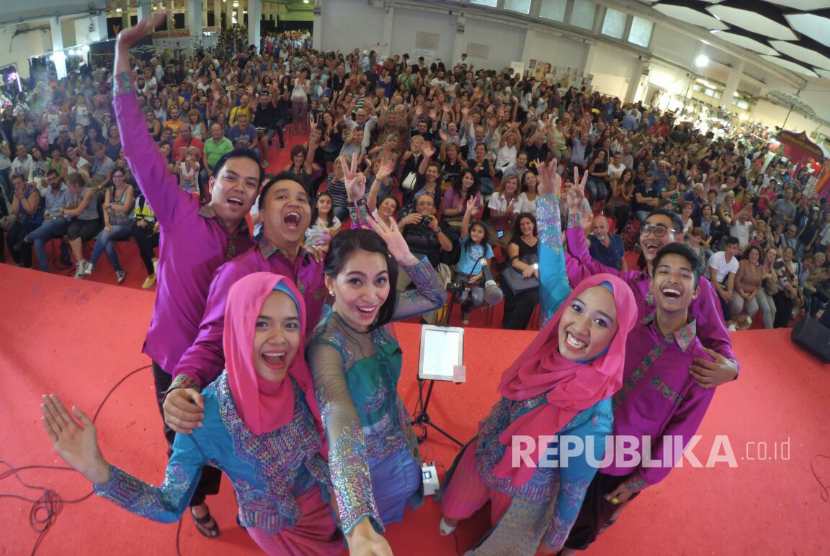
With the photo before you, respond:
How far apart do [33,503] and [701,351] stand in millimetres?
2923

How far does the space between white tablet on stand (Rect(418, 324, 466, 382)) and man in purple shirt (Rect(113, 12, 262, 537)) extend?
3.33 feet

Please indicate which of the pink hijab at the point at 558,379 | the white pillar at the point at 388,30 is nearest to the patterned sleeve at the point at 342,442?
the pink hijab at the point at 558,379

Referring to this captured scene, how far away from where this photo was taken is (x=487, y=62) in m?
16.8

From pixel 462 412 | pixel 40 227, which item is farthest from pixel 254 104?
pixel 462 412

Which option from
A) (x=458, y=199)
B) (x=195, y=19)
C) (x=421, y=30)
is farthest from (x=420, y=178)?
(x=195, y=19)

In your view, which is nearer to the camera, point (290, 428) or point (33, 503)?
point (290, 428)

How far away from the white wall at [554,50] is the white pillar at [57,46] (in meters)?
13.8

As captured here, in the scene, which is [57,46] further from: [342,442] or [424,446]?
[342,442]

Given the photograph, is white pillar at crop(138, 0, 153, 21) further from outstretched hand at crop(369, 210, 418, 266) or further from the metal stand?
outstretched hand at crop(369, 210, 418, 266)

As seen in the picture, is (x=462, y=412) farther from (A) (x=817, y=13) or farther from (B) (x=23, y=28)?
(B) (x=23, y=28)

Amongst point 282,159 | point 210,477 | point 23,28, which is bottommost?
point 210,477

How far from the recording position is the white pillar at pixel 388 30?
15859 millimetres

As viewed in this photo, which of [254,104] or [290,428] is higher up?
[254,104]

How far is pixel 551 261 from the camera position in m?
1.94
